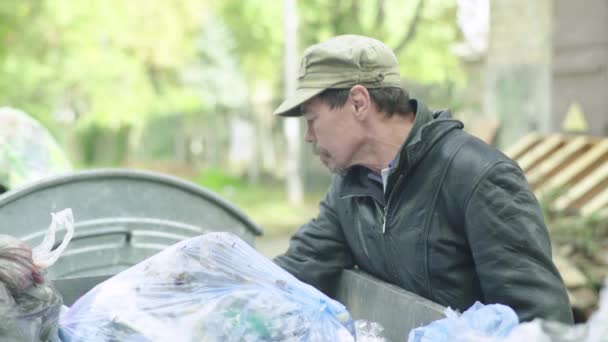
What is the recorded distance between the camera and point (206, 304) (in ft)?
6.06

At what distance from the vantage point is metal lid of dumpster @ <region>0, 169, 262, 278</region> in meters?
2.91

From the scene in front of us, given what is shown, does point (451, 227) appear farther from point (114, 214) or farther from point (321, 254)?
point (114, 214)

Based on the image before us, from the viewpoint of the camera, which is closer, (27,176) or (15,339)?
(15,339)

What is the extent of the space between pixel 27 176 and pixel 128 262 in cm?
111

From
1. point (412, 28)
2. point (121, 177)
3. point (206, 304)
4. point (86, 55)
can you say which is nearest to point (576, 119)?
point (121, 177)

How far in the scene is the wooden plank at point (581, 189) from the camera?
19.6 feet

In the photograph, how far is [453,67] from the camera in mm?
18484

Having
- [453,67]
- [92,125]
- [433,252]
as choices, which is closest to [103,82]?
[92,125]

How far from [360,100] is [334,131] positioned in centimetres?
13

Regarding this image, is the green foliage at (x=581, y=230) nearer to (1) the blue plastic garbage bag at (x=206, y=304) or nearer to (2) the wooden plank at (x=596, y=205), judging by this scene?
(2) the wooden plank at (x=596, y=205)

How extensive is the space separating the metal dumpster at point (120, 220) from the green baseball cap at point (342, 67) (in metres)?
0.63

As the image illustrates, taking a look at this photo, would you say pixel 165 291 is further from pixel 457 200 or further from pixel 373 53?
pixel 373 53

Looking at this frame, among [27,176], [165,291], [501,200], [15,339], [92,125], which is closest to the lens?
[15,339]

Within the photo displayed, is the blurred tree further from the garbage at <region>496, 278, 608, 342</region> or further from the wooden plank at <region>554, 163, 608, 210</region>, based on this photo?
the garbage at <region>496, 278, 608, 342</region>
